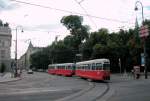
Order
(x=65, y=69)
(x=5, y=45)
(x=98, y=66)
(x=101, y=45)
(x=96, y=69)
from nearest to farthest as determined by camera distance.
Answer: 1. (x=98, y=66)
2. (x=96, y=69)
3. (x=65, y=69)
4. (x=101, y=45)
5. (x=5, y=45)

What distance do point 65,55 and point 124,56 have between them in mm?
39745

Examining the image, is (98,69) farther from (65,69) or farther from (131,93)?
(65,69)

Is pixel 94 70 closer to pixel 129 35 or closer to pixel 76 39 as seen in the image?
pixel 129 35

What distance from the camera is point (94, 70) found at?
44.4 metres

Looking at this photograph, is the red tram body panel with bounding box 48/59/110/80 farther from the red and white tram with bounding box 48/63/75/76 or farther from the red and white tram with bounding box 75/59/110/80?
the red and white tram with bounding box 48/63/75/76

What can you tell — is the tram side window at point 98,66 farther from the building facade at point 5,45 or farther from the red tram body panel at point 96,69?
the building facade at point 5,45

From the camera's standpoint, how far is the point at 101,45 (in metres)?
84.8

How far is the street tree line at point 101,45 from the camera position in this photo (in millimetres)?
79000

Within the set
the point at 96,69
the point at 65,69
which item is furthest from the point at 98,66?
the point at 65,69

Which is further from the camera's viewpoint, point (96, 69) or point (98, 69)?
point (96, 69)

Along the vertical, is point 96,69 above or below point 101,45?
below

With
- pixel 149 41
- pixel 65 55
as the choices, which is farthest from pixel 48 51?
pixel 149 41

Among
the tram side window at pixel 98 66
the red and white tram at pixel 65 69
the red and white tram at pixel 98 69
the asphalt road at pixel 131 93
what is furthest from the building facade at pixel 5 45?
the asphalt road at pixel 131 93

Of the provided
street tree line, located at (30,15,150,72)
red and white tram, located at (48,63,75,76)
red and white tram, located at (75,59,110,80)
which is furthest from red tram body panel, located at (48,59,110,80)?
street tree line, located at (30,15,150,72)
